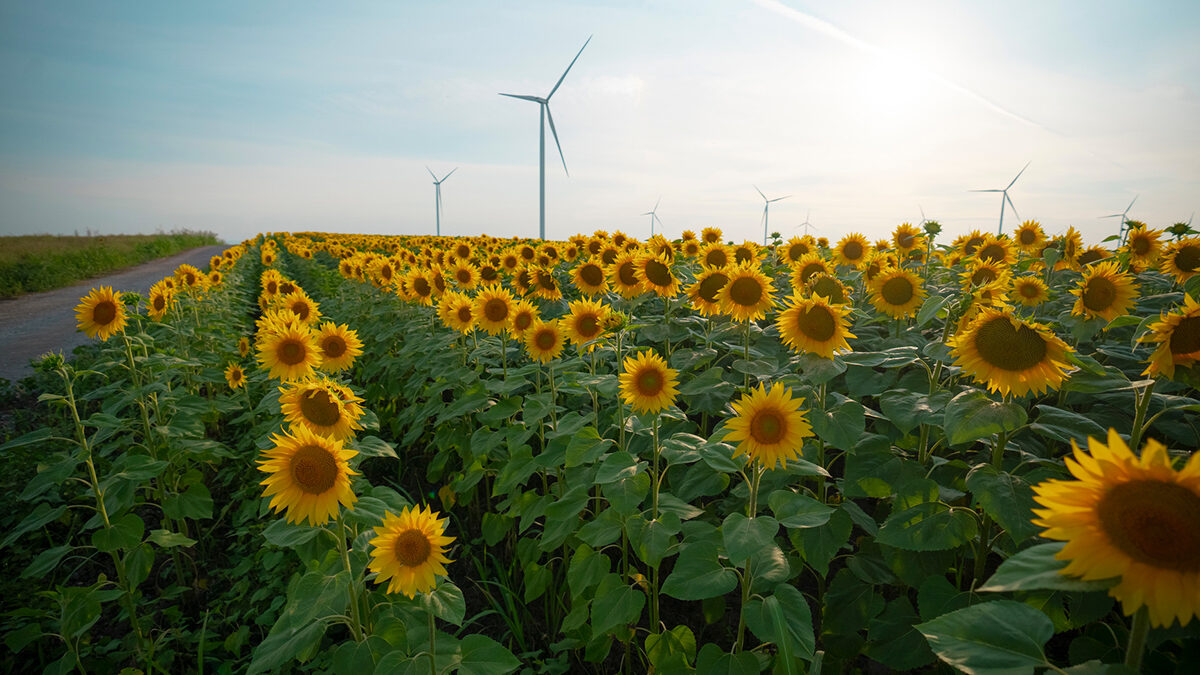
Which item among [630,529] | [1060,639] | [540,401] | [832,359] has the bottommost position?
[1060,639]

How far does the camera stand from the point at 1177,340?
6.43 ft

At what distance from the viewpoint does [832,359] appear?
109 inches

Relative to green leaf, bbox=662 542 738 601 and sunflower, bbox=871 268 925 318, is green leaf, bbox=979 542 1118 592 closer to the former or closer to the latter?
green leaf, bbox=662 542 738 601

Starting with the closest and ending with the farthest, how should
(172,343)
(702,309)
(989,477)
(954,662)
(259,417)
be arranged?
(954,662) → (989,477) → (702,309) → (259,417) → (172,343)

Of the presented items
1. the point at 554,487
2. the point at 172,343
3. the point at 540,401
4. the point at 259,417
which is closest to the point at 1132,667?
the point at 540,401

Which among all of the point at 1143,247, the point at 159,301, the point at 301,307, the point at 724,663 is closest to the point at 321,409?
the point at 724,663

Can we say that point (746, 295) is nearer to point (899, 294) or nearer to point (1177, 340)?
point (899, 294)

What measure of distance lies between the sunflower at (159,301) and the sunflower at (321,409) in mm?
5067

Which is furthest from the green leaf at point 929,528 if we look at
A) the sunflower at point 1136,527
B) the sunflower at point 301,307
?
the sunflower at point 301,307

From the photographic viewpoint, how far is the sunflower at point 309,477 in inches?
88.4

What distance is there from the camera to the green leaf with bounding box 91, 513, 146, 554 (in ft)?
10.4

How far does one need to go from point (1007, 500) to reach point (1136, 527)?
1144 millimetres

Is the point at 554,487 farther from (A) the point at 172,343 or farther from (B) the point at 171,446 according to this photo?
(A) the point at 172,343

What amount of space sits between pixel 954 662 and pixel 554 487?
10.5 feet
